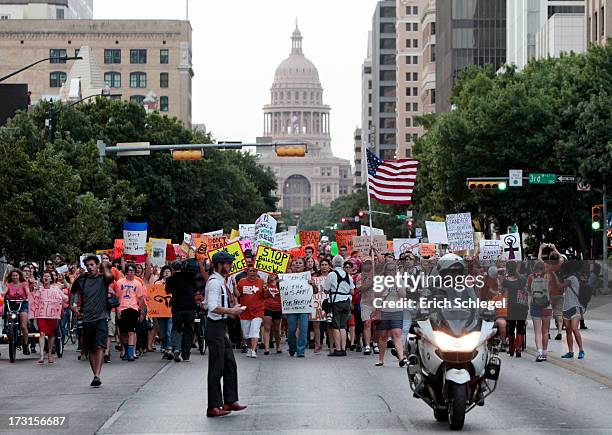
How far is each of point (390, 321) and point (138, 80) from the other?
418 feet

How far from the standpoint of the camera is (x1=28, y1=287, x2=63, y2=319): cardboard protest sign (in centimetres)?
2384

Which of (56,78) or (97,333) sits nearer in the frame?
(97,333)

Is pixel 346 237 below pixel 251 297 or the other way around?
the other way around

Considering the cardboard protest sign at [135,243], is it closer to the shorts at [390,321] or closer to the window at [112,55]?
the shorts at [390,321]

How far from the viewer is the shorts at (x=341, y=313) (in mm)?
23672


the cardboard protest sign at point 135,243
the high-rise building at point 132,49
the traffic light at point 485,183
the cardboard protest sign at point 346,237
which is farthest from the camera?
the high-rise building at point 132,49

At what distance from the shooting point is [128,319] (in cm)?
2370

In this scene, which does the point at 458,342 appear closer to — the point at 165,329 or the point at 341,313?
the point at 341,313

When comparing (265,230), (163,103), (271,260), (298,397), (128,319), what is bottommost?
(298,397)

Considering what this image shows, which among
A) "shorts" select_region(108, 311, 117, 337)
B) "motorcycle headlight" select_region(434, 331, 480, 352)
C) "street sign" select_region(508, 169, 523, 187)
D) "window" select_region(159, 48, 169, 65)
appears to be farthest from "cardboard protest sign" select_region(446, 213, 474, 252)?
"window" select_region(159, 48, 169, 65)

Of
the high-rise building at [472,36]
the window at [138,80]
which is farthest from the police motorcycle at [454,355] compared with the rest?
the window at [138,80]

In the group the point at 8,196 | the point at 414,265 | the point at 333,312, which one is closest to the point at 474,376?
the point at 333,312

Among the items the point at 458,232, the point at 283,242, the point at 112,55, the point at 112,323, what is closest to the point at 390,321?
the point at 112,323

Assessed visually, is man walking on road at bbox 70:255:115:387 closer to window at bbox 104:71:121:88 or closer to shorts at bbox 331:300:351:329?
shorts at bbox 331:300:351:329
